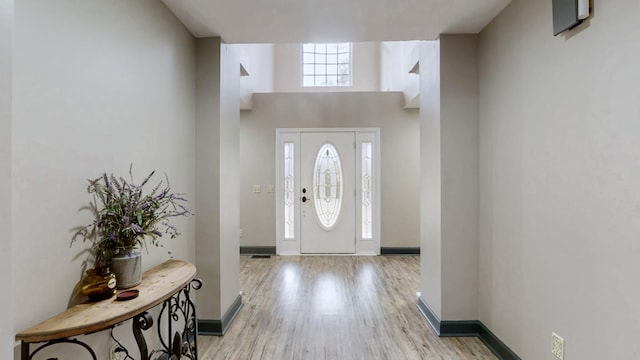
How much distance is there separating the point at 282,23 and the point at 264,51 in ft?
10.9

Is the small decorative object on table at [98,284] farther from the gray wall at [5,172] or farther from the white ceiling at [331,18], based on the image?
the white ceiling at [331,18]

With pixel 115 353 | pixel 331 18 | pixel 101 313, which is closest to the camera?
pixel 101 313

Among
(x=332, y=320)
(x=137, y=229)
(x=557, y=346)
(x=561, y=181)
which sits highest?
(x=561, y=181)

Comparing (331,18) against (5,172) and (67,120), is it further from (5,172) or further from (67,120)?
(5,172)

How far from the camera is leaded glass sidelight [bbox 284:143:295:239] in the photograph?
5094 millimetres

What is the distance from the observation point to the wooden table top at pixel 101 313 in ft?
3.68

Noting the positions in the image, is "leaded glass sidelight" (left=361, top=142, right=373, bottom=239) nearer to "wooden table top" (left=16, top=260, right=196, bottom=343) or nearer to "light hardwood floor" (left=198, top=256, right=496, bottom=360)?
"light hardwood floor" (left=198, top=256, right=496, bottom=360)

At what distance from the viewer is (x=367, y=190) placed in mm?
5082

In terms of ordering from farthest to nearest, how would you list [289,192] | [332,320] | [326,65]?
[326,65] → [289,192] → [332,320]

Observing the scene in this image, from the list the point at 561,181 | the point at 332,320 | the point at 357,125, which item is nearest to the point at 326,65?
the point at 357,125

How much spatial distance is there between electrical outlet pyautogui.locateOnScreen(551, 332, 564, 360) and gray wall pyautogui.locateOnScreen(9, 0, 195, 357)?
2.31m

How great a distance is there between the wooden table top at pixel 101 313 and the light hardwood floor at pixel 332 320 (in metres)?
0.95

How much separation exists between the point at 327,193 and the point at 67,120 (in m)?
3.91

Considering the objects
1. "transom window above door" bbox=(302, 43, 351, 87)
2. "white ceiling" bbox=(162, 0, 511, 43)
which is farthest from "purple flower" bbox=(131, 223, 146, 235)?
"transom window above door" bbox=(302, 43, 351, 87)
